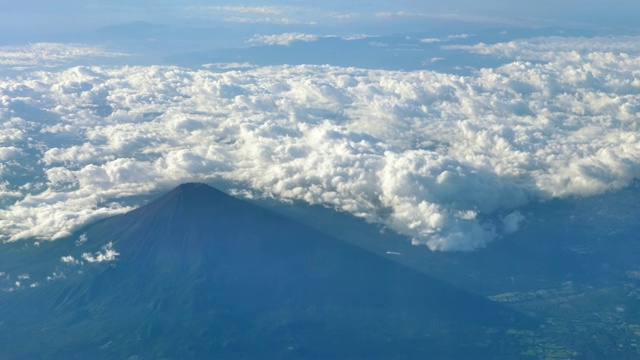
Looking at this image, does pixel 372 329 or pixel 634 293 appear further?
pixel 634 293

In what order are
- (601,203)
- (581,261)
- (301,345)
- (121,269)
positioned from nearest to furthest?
(301,345) < (121,269) < (581,261) < (601,203)

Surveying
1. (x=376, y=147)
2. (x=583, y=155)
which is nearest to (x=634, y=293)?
(x=583, y=155)

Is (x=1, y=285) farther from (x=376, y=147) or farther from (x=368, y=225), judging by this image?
(x=376, y=147)

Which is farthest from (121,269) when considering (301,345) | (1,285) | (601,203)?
(601,203)

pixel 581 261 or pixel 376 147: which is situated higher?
pixel 376 147

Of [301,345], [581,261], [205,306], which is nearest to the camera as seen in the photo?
[301,345]

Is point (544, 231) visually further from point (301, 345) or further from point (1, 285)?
point (1, 285)
